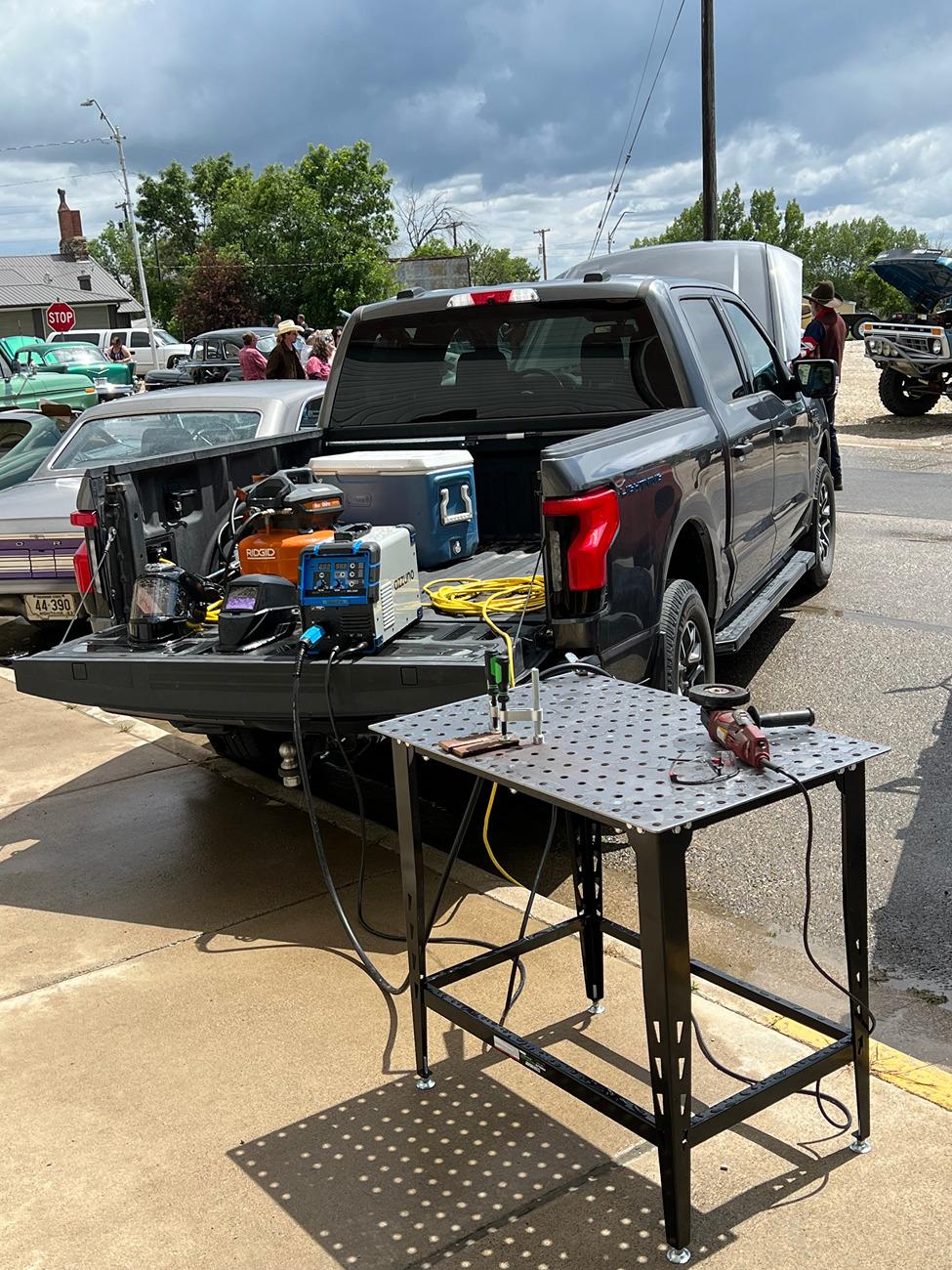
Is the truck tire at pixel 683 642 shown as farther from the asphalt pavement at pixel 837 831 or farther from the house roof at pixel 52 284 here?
the house roof at pixel 52 284

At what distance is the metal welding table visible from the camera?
256cm

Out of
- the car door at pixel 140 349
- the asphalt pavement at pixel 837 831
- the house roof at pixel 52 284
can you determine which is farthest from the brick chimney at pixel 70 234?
the asphalt pavement at pixel 837 831

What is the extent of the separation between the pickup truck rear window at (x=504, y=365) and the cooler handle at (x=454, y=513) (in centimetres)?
65

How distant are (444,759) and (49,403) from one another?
8.27m

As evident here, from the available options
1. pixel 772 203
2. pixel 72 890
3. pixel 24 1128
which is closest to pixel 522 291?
pixel 72 890

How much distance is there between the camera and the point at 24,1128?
3.25 m

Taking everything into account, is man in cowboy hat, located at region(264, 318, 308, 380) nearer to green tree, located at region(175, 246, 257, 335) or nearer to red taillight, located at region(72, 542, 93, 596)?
red taillight, located at region(72, 542, 93, 596)

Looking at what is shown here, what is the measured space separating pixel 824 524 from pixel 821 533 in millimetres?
163

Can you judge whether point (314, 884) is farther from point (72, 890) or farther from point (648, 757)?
point (648, 757)

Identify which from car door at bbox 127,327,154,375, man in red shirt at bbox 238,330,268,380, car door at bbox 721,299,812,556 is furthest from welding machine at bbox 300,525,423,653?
car door at bbox 127,327,154,375

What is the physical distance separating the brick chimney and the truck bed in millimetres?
90028

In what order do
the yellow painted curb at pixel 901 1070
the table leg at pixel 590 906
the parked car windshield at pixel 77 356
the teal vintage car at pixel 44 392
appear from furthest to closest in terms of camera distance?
the parked car windshield at pixel 77 356, the teal vintage car at pixel 44 392, the table leg at pixel 590 906, the yellow painted curb at pixel 901 1070

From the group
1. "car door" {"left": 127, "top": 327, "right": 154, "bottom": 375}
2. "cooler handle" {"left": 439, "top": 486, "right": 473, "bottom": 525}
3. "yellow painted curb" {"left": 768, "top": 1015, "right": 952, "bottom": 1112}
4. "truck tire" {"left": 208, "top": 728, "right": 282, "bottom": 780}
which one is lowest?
"yellow painted curb" {"left": 768, "top": 1015, "right": 952, "bottom": 1112}

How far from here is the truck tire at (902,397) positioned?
1934 centimetres
